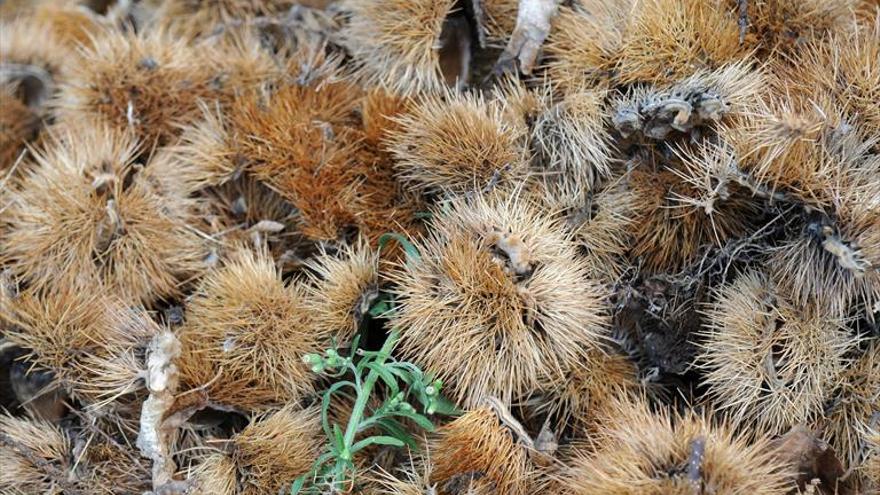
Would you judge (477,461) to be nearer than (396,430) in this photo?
Yes

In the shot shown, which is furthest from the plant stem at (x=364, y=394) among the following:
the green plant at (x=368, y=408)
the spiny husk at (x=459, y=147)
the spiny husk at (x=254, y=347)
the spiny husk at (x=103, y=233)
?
the spiny husk at (x=103, y=233)

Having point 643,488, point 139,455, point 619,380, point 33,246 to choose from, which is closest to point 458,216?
point 619,380

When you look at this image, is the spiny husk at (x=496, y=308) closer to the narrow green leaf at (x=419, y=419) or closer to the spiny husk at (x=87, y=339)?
the narrow green leaf at (x=419, y=419)

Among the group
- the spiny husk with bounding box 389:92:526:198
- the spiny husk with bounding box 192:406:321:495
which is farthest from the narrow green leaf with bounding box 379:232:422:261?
the spiny husk with bounding box 192:406:321:495

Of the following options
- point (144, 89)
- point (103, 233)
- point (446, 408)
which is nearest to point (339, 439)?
point (446, 408)

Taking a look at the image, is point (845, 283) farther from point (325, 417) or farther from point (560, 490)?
point (325, 417)

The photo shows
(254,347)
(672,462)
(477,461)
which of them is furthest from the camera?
(254,347)

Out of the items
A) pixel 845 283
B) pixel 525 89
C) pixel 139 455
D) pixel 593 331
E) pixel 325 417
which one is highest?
pixel 525 89

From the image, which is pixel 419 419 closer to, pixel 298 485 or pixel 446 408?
pixel 446 408
